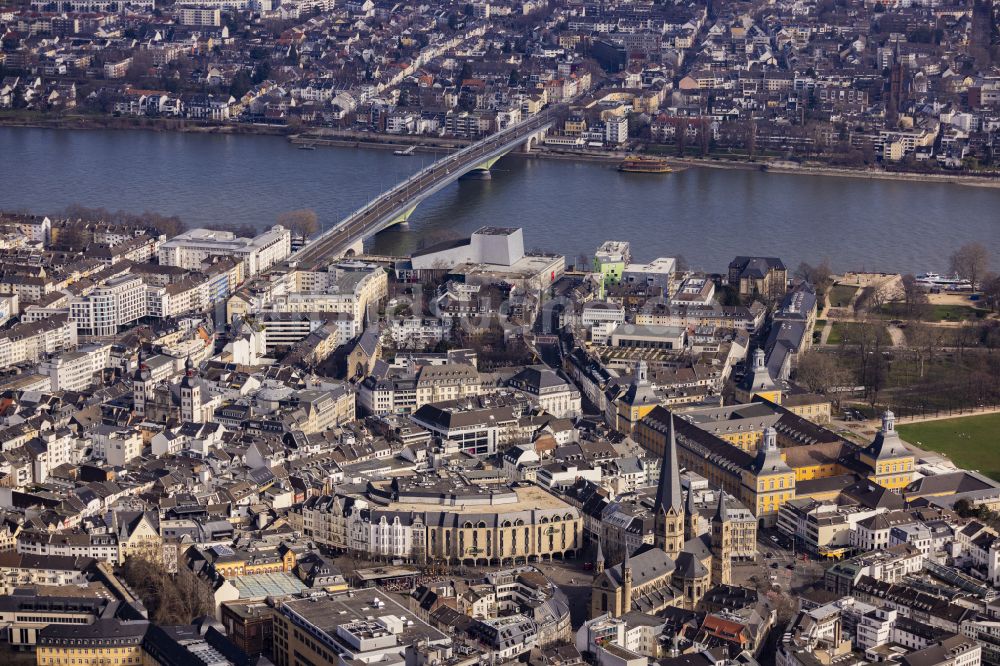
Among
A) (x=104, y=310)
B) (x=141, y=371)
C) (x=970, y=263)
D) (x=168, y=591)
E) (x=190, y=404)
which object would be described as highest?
(x=970, y=263)

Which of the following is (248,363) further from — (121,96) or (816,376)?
(121,96)

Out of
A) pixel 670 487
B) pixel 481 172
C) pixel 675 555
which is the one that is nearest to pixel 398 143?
pixel 481 172

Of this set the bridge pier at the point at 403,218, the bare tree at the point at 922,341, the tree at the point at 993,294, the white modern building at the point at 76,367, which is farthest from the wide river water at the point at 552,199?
the white modern building at the point at 76,367

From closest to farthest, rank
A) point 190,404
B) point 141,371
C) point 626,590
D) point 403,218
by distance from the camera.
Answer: point 626,590 → point 190,404 → point 141,371 → point 403,218

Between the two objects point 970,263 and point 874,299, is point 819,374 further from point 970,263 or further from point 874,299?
point 970,263

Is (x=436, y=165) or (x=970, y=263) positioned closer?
(x=970, y=263)

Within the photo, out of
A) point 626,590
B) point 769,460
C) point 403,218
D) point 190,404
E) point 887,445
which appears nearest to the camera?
point 626,590

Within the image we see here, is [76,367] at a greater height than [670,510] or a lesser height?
greater
